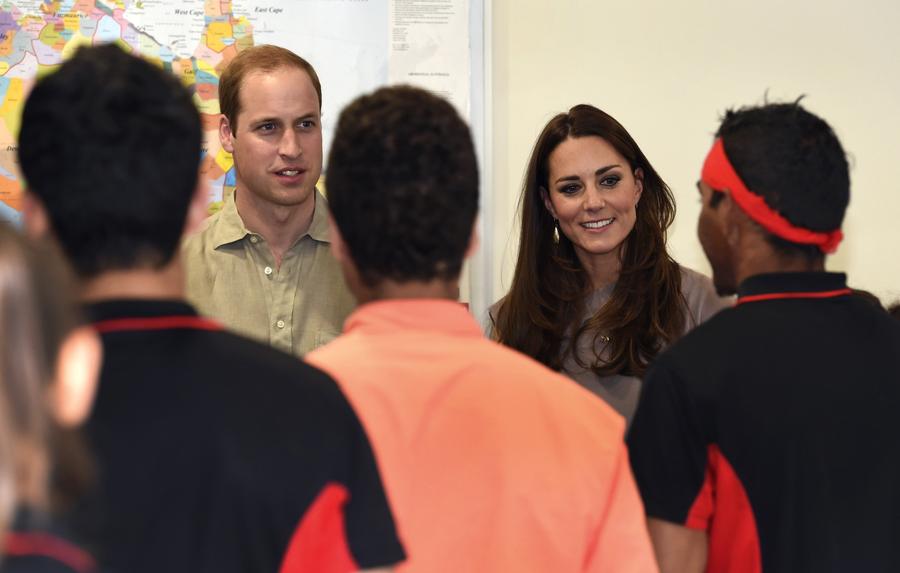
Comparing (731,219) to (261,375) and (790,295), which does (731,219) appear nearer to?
(790,295)

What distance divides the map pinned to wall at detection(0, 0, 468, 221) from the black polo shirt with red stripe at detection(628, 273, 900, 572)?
1.78 m

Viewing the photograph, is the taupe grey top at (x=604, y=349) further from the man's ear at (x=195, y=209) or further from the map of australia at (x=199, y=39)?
the man's ear at (x=195, y=209)

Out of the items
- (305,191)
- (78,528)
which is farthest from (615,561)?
(305,191)

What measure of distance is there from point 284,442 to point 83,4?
7.64 feet

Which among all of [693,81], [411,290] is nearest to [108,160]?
[411,290]

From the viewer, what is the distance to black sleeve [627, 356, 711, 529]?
5.14 feet

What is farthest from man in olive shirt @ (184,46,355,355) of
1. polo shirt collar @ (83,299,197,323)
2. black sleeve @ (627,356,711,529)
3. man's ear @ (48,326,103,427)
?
man's ear @ (48,326,103,427)

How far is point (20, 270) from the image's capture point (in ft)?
2.86

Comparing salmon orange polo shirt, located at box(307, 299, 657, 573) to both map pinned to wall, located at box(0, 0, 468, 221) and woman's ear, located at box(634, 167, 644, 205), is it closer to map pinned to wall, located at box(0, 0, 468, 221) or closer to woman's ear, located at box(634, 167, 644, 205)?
woman's ear, located at box(634, 167, 644, 205)

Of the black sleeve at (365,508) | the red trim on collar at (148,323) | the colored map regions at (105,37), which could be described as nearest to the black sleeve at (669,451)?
the black sleeve at (365,508)

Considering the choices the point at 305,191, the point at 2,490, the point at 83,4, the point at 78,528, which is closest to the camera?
the point at 2,490

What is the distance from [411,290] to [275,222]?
1.38 m

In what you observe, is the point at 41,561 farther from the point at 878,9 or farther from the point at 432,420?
the point at 878,9

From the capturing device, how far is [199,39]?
10.3ft
